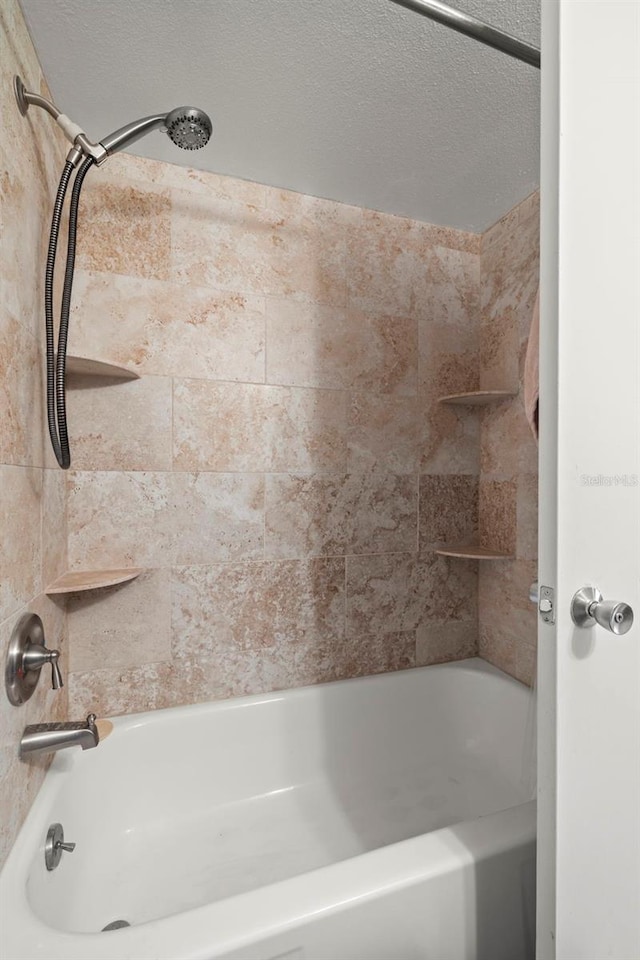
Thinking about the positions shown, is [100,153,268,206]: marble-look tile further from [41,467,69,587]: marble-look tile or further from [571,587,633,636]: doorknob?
[571,587,633,636]: doorknob

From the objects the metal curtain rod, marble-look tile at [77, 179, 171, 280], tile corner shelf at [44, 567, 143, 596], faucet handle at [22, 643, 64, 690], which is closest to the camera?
the metal curtain rod

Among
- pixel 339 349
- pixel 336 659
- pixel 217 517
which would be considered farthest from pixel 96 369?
pixel 336 659

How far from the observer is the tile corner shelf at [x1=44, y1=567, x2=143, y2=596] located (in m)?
1.22

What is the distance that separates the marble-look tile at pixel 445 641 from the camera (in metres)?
1.82

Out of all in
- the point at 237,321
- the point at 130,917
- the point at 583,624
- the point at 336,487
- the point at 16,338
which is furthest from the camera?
the point at 336,487

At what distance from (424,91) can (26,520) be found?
1.40 meters

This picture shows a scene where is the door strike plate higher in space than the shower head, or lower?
lower

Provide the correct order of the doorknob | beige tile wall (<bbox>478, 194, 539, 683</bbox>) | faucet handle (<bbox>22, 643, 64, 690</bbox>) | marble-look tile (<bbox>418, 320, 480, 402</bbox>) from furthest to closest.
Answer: marble-look tile (<bbox>418, 320, 480, 402</bbox>)
beige tile wall (<bbox>478, 194, 539, 683</bbox>)
faucet handle (<bbox>22, 643, 64, 690</bbox>)
the doorknob

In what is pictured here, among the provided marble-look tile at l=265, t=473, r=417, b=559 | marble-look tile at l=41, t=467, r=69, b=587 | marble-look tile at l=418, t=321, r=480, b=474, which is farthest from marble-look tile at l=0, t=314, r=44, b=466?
marble-look tile at l=418, t=321, r=480, b=474

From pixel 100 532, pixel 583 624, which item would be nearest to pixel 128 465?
pixel 100 532

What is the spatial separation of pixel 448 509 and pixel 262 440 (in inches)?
30.5

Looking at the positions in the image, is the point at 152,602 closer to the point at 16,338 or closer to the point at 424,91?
the point at 16,338

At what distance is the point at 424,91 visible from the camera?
3.97 feet

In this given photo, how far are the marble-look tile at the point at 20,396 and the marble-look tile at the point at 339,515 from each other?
71 cm
